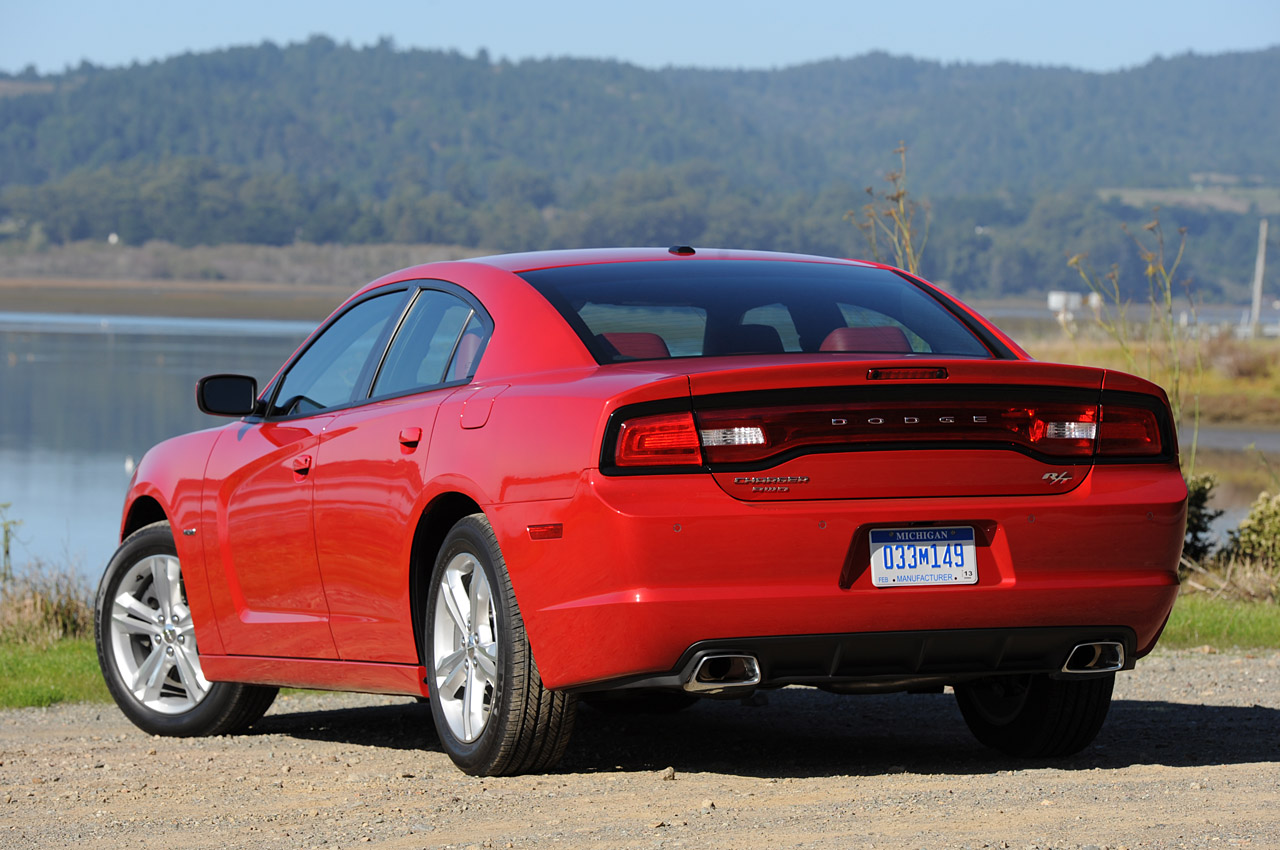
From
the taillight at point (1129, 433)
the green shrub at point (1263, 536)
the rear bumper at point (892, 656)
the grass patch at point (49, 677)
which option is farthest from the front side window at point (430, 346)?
the green shrub at point (1263, 536)

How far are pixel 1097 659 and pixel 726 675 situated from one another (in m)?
1.13

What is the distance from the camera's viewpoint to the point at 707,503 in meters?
4.56

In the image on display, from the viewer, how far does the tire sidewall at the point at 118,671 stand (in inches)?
265

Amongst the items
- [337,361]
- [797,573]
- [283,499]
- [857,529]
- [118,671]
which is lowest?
[118,671]

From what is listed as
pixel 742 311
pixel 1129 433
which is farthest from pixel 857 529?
pixel 742 311

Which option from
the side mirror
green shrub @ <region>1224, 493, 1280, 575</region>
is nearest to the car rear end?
the side mirror

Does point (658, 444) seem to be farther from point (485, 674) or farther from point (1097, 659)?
point (1097, 659)

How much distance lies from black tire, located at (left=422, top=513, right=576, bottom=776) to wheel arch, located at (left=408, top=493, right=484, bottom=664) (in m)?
0.06

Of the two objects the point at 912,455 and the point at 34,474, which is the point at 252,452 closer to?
the point at 912,455

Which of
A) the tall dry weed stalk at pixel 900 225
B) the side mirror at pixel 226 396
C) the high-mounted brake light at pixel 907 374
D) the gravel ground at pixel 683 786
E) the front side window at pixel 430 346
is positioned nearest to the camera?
the gravel ground at pixel 683 786

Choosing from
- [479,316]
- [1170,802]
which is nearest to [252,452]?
[479,316]

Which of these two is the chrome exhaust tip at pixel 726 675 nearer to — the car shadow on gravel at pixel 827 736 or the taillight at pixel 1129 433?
the car shadow on gravel at pixel 827 736

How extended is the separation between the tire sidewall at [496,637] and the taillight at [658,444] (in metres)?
0.58

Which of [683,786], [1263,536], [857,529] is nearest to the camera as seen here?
[857,529]
